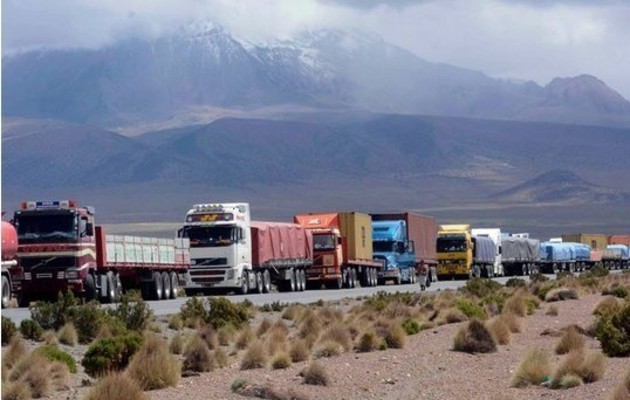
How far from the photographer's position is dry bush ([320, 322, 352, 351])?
24875mm

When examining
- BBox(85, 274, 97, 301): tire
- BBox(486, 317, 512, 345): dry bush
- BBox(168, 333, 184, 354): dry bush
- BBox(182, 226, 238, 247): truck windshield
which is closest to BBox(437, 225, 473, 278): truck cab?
BBox(182, 226, 238, 247): truck windshield

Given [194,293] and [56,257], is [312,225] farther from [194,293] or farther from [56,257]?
[56,257]

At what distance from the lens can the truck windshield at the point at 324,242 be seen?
61625 mm

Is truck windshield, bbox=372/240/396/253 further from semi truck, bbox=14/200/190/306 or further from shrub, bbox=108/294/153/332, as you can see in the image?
shrub, bbox=108/294/153/332

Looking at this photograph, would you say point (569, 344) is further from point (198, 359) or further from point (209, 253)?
point (209, 253)

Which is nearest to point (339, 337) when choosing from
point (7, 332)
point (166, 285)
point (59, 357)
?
point (59, 357)

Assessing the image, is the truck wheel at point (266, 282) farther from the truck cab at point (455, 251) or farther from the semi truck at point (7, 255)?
the truck cab at point (455, 251)

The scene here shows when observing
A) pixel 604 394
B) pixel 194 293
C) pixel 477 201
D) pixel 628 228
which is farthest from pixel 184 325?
pixel 477 201

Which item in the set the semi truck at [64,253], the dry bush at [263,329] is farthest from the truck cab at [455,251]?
the dry bush at [263,329]

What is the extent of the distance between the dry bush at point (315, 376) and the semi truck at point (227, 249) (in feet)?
98.9

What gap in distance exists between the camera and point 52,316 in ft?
95.6

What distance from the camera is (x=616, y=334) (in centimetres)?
2402

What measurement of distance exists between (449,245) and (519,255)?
1631 cm

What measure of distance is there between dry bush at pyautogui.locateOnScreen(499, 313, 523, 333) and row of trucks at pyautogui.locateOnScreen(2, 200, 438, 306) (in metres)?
12.2
